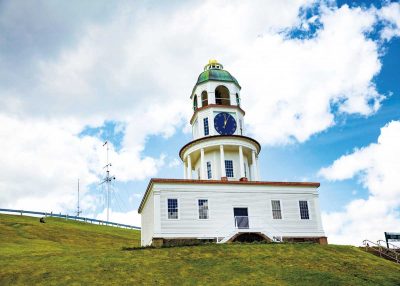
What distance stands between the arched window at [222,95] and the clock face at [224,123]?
88.0 inches

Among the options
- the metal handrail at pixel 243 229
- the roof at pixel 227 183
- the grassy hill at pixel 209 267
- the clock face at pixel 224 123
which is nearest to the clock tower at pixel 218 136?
the clock face at pixel 224 123

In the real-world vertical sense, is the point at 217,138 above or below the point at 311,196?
above

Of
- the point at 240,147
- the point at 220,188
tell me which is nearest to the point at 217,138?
the point at 240,147

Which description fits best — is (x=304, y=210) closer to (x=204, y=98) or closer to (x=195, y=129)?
(x=195, y=129)

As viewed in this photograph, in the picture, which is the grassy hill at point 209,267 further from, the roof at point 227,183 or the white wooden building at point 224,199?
the roof at point 227,183

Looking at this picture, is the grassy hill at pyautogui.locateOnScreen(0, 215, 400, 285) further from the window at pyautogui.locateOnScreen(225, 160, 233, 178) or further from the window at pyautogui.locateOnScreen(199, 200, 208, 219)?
the window at pyautogui.locateOnScreen(225, 160, 233, 178)

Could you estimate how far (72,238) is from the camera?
184ft

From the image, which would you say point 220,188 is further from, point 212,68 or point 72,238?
point 72,238

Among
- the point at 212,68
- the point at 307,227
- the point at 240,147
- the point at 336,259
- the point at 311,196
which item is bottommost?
the point at 336,259

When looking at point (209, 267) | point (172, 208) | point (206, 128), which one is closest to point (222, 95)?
point (206, 128)

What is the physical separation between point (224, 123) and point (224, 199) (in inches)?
368

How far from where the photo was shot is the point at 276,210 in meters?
38.7

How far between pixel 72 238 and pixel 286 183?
29.0 metres

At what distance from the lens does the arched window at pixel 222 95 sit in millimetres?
47019
